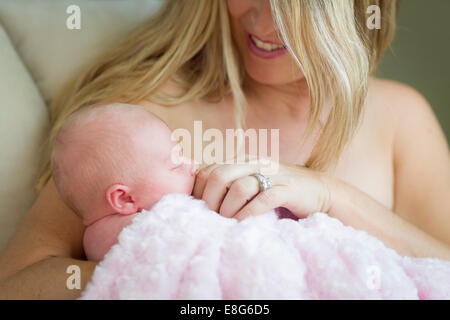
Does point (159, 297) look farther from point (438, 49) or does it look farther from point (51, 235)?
point (438, 49)

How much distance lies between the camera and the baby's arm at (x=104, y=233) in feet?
2.82

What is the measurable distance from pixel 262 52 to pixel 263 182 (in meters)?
0.41

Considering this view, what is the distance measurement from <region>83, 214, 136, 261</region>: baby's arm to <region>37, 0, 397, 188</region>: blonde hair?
35 cm

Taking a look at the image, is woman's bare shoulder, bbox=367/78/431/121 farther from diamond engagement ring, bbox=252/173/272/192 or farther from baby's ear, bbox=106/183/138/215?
baby's ear, bbox=106/183/138/215

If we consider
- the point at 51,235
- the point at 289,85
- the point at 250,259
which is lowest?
the point at 51,235

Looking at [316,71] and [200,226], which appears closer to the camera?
[200,226]

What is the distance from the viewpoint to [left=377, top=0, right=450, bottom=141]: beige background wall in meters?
1.71

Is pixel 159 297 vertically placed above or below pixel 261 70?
below

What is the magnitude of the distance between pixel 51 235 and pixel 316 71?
0.68m

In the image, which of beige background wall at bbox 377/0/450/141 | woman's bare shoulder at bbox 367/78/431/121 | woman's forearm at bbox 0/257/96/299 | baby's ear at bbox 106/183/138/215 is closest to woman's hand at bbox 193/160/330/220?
baby's ear at bbox 106/183/138/215

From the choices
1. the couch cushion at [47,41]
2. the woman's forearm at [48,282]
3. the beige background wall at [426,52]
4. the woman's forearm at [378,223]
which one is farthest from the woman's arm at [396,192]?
the couch cushion at [47,41]

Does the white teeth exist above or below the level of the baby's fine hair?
above
